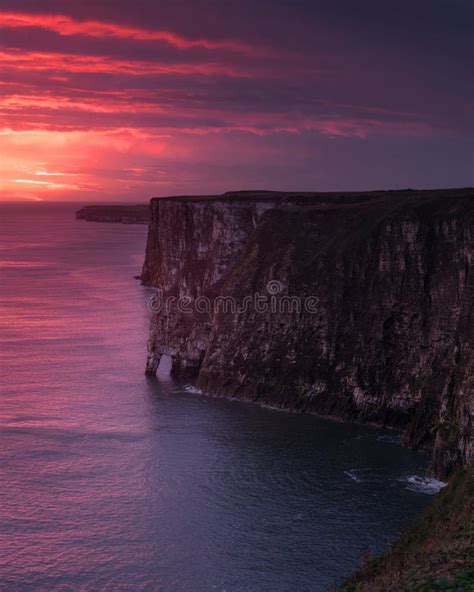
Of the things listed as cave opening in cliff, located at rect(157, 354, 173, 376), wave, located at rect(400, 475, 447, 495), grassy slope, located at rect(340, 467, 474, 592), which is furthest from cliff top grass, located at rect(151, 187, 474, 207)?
grassy slope, located at rect(340, 467, 474, 592)

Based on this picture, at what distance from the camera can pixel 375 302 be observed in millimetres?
90875

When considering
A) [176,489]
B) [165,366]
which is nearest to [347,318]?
[165,366]

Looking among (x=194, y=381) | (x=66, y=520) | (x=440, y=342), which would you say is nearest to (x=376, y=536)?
(x=66, y=520)

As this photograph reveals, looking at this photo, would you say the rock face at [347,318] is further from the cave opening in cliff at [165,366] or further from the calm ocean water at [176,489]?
the calm ocean water at [176,489]

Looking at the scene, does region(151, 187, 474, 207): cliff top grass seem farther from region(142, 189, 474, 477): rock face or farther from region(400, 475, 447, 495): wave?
region(400, 475, 447, 495): wave

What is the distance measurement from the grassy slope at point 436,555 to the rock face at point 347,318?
1913cm

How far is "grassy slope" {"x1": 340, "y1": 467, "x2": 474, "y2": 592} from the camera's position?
1321 inches

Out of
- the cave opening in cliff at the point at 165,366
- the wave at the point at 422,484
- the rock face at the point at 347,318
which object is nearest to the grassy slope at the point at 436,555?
the wave at the point at 422,484

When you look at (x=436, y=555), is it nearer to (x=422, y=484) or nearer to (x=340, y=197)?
(x=422, y=484)

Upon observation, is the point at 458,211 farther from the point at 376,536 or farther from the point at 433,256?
the point at 376,536

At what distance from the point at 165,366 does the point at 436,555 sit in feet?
241

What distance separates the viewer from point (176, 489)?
65062 millimetres

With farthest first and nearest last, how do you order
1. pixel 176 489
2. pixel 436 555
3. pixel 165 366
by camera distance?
pixel 165 366, pixel 176 489, pixel 436 555

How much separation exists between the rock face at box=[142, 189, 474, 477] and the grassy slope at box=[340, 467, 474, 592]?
62.8 ft
